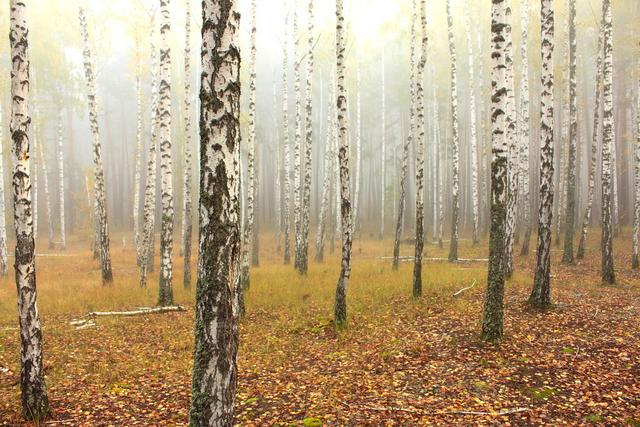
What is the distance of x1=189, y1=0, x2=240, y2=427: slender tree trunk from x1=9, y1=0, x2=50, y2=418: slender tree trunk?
3.24 meters

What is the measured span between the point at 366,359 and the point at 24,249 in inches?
224

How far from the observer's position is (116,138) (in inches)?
1993

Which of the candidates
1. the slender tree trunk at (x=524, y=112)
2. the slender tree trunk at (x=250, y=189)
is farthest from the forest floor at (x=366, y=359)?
the slender tree trunk at (x=524, y=112)

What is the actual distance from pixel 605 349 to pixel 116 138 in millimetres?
54040

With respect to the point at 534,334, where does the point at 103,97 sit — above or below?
above

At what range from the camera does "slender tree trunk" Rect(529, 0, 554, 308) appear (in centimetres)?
952

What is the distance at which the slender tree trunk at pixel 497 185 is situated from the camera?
7.73 metres

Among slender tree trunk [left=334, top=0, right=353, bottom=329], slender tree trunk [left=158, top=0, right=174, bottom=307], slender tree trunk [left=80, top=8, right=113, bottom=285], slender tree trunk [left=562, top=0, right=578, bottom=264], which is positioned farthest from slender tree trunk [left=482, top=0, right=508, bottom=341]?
slender tree trunk [left=80, top=8, right=113, bottom=285]

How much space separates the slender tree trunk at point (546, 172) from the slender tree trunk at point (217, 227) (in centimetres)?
836

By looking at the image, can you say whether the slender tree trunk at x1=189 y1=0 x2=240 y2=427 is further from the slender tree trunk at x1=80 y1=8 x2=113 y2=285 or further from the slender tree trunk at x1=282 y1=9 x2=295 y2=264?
the slender tree trunk at x1=282 y1=9 x2=295 y2=264

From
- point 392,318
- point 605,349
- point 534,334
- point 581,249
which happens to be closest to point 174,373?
point 392,318

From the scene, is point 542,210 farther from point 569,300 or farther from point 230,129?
point 230,129

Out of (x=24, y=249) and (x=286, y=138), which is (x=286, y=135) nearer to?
(x=286, y=138)

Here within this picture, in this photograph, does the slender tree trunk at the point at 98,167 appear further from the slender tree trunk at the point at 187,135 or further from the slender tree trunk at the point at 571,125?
the slender tree trunk at the point at 571,125
